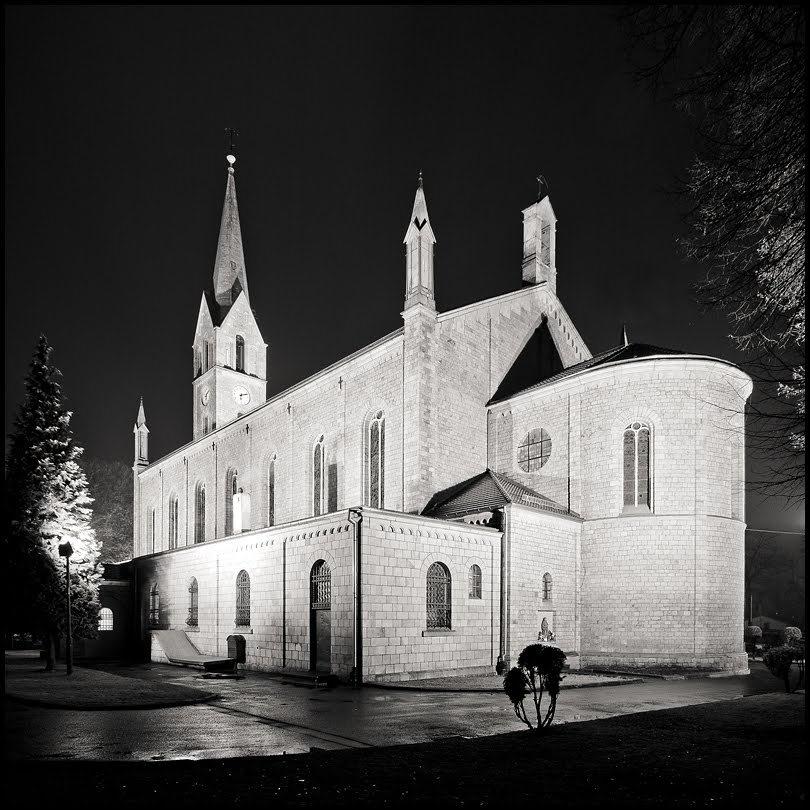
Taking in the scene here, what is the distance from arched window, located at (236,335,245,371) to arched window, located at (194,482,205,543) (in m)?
10.2

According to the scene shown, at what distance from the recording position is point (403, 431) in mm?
27766

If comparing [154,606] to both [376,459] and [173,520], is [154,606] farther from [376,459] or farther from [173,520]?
[376,459]

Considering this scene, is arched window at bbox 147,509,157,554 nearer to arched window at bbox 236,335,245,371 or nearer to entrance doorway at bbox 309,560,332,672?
arched window at bbox 236,335,245,371

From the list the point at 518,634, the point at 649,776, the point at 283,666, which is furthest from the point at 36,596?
the point at 649,776

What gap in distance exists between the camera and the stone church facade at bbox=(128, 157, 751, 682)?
72.0 feet

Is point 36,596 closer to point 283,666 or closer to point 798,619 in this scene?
point 283,666

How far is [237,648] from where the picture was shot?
86.2 ft

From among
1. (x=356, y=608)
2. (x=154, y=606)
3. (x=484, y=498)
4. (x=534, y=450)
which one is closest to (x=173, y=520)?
(x=154, y=606)

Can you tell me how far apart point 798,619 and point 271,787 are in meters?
75.3

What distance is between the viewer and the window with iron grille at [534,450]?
27.7 meters

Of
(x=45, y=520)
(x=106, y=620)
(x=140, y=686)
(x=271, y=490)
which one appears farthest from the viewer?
(x=271, y=490)

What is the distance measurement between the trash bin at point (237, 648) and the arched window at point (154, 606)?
1040 cm

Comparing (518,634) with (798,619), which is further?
(798,619)

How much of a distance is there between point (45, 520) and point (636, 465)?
2099cm
